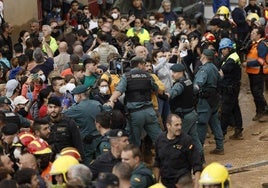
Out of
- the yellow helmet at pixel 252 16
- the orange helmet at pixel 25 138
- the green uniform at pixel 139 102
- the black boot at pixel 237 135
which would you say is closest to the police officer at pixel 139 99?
the green uniform at pixel 139 102

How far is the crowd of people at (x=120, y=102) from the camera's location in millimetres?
10523

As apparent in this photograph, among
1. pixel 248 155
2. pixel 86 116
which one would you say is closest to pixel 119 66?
pixel 86 116

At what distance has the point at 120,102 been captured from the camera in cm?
1420

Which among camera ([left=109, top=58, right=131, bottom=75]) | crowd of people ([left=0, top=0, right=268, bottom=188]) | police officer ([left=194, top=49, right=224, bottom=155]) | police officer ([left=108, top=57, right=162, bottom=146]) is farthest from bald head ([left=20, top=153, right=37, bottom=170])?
police officer ([left=194, top=49, right=224, bottom=155])

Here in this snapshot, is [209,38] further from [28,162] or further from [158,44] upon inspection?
[28,162]

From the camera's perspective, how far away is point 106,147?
39.0 feet

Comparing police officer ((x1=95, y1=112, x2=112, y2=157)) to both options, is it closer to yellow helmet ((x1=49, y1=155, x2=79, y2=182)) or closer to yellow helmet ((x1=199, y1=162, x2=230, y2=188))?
yellow helmet ((x1=49, y1=155, x2=79, y2=182))

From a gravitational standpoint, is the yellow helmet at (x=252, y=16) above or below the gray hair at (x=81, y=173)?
below

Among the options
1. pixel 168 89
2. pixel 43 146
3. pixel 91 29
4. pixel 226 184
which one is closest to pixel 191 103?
pixel 168 89

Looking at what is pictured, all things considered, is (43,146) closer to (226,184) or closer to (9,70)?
(226,184)

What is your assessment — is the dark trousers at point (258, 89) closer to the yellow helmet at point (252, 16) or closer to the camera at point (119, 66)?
the camera at point (119, 66)

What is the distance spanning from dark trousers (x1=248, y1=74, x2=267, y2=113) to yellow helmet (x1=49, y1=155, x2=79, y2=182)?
8016 millimetres

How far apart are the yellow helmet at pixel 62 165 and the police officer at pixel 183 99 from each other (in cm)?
421

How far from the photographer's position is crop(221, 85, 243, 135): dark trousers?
16.5 m
